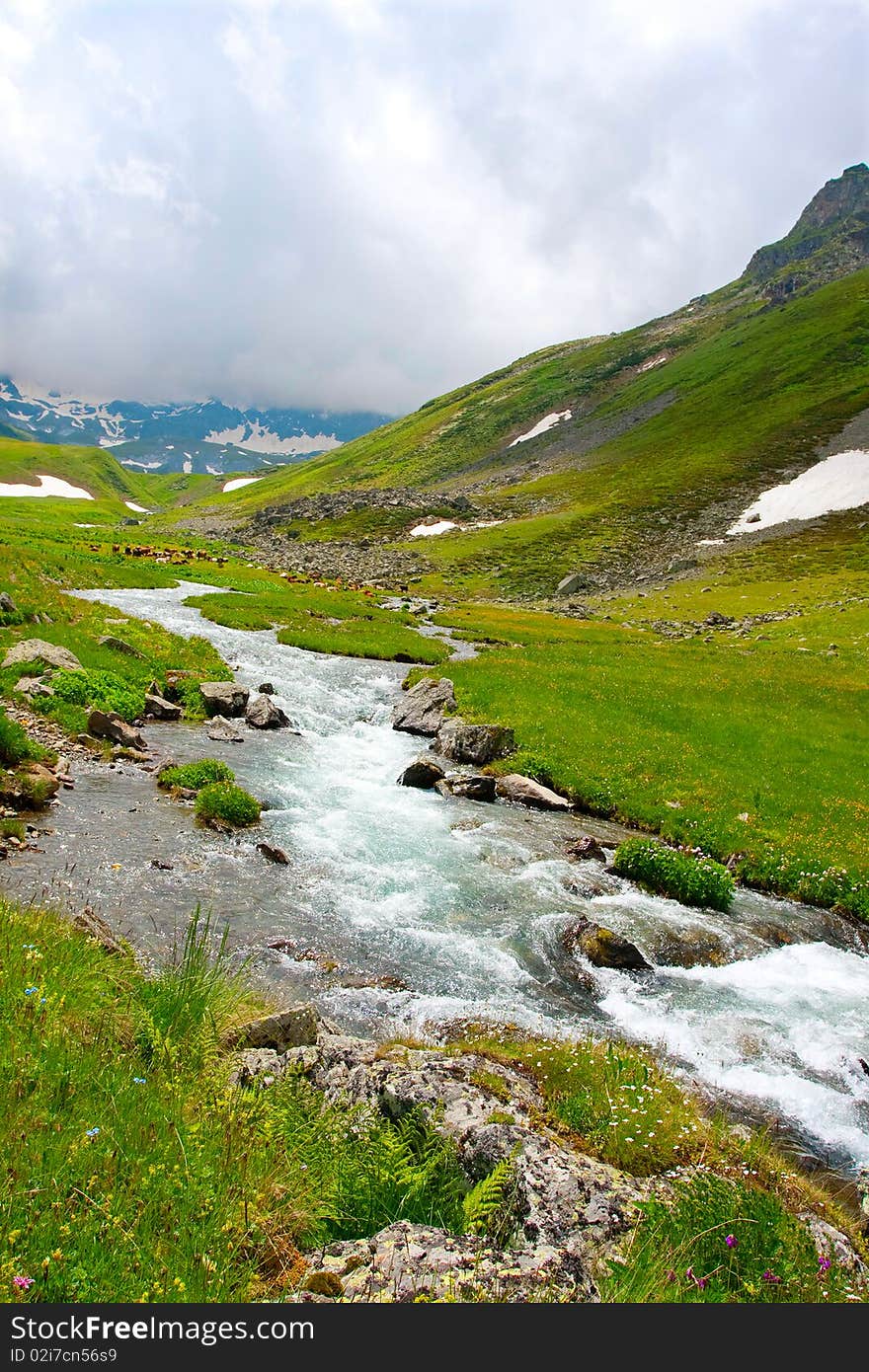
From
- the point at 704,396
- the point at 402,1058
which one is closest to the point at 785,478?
the point at 704,396

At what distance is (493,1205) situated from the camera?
17.2 feet

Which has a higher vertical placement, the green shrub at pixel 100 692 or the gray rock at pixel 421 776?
the green shrub at pixel 100 692

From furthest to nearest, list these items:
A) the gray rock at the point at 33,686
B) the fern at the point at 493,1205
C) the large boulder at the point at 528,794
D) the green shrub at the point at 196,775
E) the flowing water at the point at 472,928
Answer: the large boulder at the point at 528,794
the gray rock at the point at 33,686
the green shrub at the point at 196,775
the flowing water at the point at 472,928
the fern at the point at 493,1205

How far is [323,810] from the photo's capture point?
18.5 m

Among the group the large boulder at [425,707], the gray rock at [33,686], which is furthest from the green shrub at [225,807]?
the large boulder at [425,707]

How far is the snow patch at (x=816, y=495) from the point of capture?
100438 mm

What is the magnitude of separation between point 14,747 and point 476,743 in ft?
48.6

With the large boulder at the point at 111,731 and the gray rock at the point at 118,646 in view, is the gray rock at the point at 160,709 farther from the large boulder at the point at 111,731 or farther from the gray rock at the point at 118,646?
the gray rock at the point at 118,646

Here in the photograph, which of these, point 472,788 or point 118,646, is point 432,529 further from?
point 472,788

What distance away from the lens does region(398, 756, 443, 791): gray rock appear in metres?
21.9

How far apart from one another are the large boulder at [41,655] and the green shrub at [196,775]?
25.0 feet

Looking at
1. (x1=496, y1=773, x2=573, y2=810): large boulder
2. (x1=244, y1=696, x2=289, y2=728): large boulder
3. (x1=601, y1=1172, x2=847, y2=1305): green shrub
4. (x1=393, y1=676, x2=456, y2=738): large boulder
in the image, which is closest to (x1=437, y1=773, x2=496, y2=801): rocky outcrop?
(x1=496, y1=773, x2=573, y2=810): large boulder

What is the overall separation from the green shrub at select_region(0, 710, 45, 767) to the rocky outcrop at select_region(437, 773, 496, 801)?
1170 cm

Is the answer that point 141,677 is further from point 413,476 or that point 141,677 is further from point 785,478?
point 413,476
